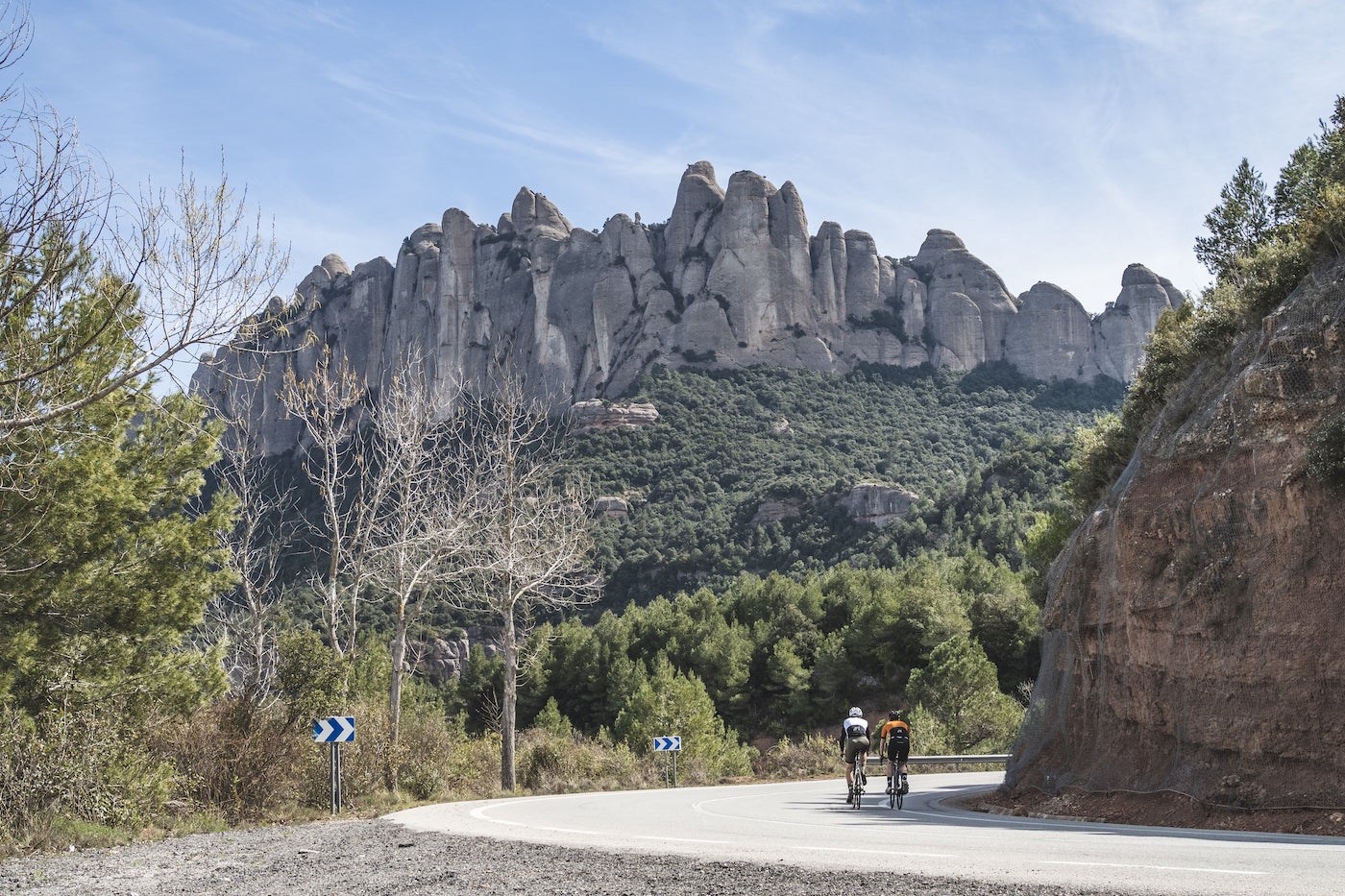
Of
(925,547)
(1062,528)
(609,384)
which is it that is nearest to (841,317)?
(609,384)

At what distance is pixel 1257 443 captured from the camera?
12281 mm

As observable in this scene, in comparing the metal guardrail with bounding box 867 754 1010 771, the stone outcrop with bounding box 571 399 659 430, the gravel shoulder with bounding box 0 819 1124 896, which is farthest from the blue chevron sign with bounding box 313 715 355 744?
the stone outcrop with bounding box 571 399 659 430

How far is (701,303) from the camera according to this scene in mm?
126375

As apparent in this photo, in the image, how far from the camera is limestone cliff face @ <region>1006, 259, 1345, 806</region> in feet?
35.0

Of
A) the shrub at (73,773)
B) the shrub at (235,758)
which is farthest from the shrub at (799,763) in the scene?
the shrub at (73,773)

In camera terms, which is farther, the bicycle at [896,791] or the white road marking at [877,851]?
the bicycle at [896,791]

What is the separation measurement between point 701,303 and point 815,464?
33693 millimetres

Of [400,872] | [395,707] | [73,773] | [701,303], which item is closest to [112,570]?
[73,773]

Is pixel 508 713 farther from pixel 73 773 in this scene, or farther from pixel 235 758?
pixel 73 773

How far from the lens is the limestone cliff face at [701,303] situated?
127250mm

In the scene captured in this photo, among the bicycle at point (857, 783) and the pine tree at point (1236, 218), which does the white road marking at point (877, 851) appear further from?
the pine tree at point (1236, 218)

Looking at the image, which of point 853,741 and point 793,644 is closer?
point 853,741

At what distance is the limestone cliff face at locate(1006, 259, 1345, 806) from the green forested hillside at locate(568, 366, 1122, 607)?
55738 mm

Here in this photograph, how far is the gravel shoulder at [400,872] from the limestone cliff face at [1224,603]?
6122 mm
